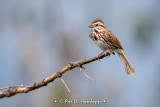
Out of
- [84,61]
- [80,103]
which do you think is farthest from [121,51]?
[84,61]

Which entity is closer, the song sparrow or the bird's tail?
the bird's tail

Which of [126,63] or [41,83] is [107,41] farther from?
[41,83]

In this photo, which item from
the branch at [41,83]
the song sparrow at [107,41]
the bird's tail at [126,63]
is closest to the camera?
the branch at [41,83]

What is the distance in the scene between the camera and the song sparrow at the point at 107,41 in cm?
495

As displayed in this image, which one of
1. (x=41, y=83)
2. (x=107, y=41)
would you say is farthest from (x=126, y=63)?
(x=41, y=83)

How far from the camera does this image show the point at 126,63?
4.98 m

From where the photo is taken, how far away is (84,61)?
3164 millimetres

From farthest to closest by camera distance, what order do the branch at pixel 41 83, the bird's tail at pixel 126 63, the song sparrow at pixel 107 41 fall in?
the song sparrow at pixel 107 41 → the bird's tail at pixel 126 63 → the branch at pixel 41 83

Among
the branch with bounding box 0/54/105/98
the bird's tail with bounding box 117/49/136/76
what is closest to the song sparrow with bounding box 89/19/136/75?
the bird's tail with bounding box 117/49/136/76

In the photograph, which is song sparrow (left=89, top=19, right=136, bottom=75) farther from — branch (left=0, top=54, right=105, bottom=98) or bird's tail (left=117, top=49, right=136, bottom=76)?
branch (left=0, top=54, right=105, bottom=98)

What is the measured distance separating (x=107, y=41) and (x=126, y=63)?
0.57 meters

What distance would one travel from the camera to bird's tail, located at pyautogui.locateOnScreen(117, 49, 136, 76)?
4.81 m

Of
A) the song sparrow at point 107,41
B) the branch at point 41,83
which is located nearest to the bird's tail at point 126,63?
the song sparrow at point 107,41

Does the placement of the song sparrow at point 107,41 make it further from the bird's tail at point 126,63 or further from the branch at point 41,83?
the branch at point 41,83
